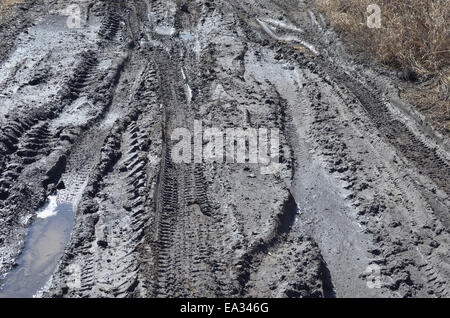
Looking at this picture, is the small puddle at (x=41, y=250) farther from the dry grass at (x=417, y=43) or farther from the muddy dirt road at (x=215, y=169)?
the dry grass at (x=417, y=43)

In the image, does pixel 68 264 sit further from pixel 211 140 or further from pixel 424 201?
pixel 424 201

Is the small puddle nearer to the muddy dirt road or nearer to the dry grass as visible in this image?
the muddy dirt road

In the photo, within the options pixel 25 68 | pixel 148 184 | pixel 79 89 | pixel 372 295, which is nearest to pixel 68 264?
pixel 148 184

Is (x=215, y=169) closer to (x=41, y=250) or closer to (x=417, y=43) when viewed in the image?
(x=41, y=250)

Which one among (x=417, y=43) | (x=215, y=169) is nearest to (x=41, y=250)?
(x=215, y=169)

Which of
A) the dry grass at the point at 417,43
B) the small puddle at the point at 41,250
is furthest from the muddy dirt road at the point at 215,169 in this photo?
the dry grass at the point at 417,43
